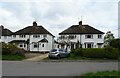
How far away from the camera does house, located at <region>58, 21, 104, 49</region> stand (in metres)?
66.2

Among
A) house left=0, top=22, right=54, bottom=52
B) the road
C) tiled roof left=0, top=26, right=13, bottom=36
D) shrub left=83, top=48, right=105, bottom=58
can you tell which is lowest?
the road

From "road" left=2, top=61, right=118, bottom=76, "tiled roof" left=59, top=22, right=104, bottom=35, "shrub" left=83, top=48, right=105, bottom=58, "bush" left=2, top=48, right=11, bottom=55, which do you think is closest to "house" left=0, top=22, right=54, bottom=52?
"tiled roof" left=59, top=22, right=104, bottom=35

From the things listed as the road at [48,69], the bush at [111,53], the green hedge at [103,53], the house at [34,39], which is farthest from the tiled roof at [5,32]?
the road at [48,69]

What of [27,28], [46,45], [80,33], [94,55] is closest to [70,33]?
[80,33]

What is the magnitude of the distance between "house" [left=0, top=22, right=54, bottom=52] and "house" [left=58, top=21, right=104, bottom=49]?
11.5 feet

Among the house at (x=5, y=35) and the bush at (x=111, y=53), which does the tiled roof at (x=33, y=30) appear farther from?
the bush at (x=111, y=53)

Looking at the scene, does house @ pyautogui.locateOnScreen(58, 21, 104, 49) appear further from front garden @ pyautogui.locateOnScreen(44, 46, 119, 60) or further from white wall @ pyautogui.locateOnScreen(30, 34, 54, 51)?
front garden @ pyautogui.locateOnScreen(44, 46, 119, 60)

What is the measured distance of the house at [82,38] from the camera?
66250 millimetres

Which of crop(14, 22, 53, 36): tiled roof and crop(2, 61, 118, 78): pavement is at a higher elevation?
crop(14, 22, 53, 36): tiled roof

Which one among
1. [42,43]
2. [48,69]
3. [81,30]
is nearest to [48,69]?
[48,69]

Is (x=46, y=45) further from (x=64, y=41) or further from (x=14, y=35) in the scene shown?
(x=14, y=35)

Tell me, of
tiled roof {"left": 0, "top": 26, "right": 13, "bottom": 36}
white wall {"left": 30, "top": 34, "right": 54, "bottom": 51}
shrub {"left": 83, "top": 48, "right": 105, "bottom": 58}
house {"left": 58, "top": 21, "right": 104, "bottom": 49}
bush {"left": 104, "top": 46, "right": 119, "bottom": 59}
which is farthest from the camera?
tiled roof {"left": 0, "top": 26, "right": 13, "bottom": 36}

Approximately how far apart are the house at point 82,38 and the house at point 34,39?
3.49 metres

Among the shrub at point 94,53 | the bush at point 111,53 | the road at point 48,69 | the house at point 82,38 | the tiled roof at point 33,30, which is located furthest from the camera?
the tiled roof at point 33,30
